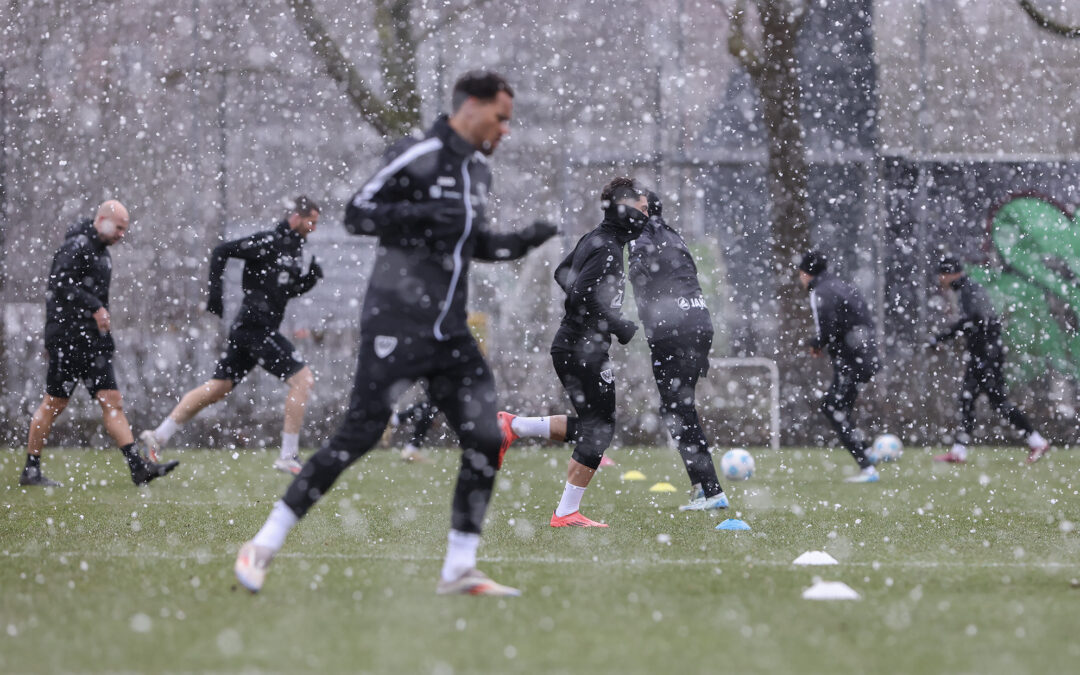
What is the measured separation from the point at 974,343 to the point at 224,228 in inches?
306

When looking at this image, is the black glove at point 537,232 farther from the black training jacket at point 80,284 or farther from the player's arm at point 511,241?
the black training jacket at point 80,284

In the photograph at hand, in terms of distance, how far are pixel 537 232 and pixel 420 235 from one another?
40 centimetres

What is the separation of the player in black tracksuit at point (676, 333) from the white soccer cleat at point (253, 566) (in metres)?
3.40

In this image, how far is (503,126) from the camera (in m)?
4.63

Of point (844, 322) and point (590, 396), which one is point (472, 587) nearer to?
point (590, 396)

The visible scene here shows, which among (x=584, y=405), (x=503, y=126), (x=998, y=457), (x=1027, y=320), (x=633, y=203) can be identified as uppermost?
(x=503, y=126)

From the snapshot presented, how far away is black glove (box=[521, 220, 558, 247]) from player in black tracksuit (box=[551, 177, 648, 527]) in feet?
7.59

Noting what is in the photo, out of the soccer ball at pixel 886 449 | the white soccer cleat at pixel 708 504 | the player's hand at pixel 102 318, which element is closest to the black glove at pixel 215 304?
the player's hand at pixel 102 318

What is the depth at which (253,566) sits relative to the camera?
441cm

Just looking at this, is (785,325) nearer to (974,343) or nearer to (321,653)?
(974,343)

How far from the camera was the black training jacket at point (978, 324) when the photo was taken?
1243 centimetres

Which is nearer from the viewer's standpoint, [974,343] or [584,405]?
[584,405]

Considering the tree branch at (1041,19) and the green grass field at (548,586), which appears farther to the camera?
the tree branch at (1041,19)

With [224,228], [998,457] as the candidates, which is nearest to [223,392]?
[224,228]
